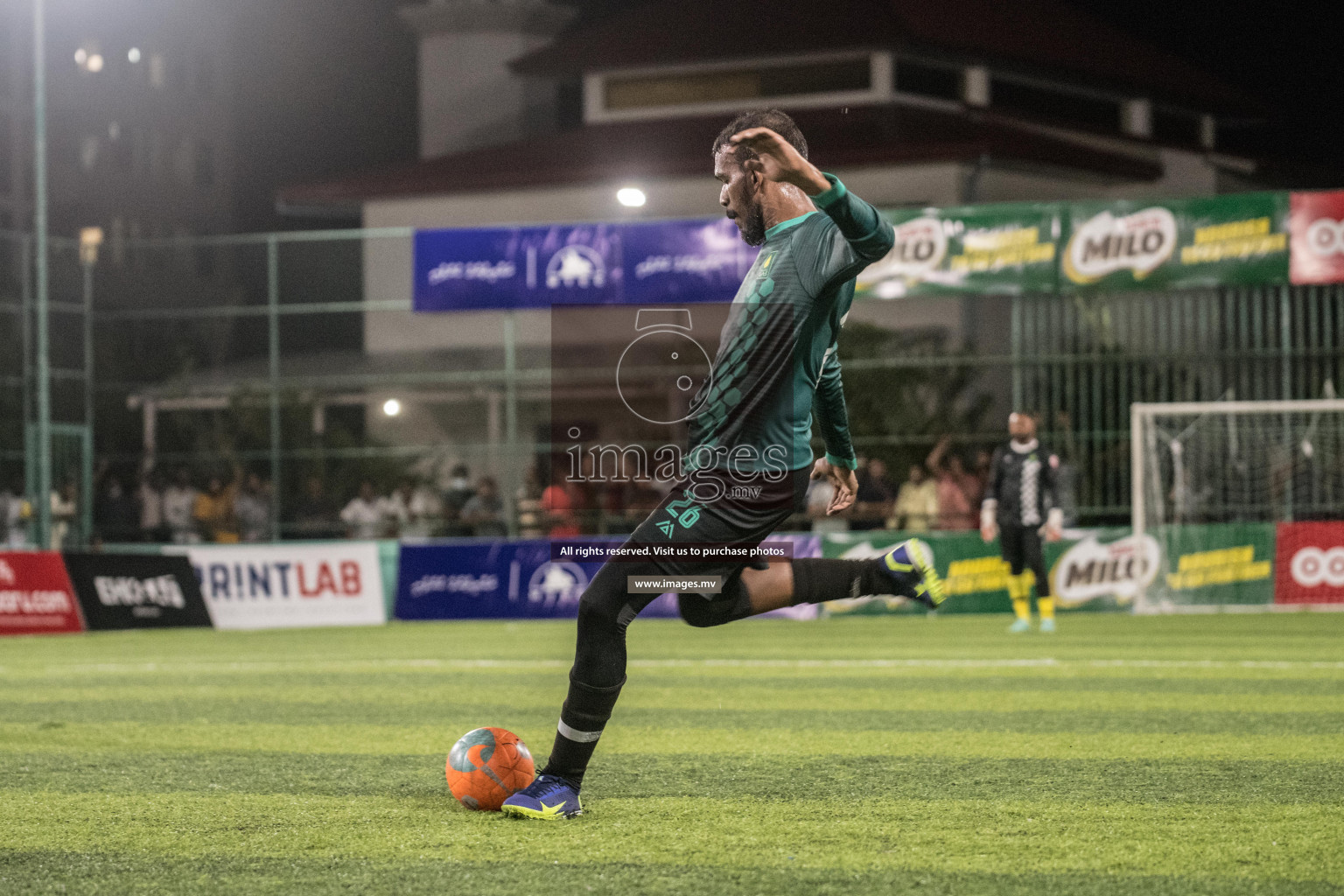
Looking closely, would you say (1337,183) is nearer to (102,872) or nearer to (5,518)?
(5,518)

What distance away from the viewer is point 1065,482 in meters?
17.8

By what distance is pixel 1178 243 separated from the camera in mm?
18250

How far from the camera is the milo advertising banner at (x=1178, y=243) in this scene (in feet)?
59.0

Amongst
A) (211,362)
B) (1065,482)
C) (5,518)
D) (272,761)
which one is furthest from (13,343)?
(272,761)

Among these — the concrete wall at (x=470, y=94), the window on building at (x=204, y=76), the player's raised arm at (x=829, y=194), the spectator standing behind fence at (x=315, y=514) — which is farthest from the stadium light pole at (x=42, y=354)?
the window on building at (x=204, y=76)

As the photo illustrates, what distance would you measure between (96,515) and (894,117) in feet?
58.3

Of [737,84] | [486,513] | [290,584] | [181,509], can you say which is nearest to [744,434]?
[290,584]

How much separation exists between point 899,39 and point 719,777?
2744 cm

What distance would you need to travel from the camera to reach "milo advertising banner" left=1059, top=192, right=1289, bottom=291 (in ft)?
59.0

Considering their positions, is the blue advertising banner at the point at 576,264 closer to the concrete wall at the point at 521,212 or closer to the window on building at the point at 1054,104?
the concrete wall at the point at 521,212

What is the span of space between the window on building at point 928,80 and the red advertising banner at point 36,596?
2105 cm

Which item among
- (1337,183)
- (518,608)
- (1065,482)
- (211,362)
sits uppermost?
(1337,183)

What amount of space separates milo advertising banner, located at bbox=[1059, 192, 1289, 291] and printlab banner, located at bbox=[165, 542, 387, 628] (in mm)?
8941

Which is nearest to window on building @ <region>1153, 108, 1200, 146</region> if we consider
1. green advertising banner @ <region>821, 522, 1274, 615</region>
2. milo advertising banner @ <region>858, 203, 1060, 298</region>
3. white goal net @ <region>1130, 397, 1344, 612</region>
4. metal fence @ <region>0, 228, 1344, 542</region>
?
metal fence @ <region>0, 228, 1344, 542</region>
